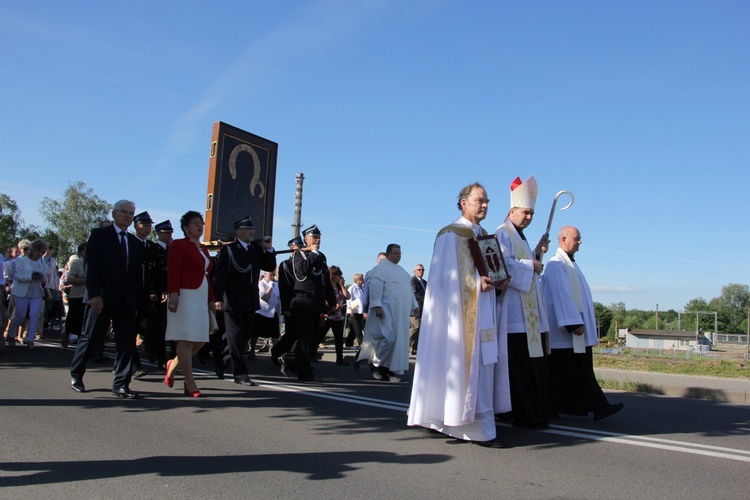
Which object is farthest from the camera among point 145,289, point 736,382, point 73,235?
point 73,235

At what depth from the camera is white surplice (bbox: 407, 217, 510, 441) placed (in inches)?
214

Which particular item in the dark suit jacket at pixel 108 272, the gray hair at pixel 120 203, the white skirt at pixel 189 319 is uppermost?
the gray hair at pixel 120 203

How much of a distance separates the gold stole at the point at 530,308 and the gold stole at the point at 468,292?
58cm

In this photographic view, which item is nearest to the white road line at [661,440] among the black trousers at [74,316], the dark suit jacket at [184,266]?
the dark suit jacket at [184,266]

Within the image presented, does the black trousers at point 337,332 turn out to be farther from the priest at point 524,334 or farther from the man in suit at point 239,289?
the priest at point 524,334

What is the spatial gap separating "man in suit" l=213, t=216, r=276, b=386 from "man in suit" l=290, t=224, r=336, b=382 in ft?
2.37

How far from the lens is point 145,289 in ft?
32.5

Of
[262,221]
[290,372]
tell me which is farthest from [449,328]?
[262,221]

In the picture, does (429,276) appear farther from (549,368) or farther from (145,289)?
(145,289)

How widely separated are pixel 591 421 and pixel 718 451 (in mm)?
1665

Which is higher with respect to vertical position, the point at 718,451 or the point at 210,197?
the point at 210,197

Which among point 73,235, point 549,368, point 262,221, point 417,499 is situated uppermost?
point 73,235

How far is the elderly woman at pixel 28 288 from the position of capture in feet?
40.6

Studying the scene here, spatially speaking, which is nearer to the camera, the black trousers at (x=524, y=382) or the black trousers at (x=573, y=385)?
the black trousers at (x=524, y=382)
